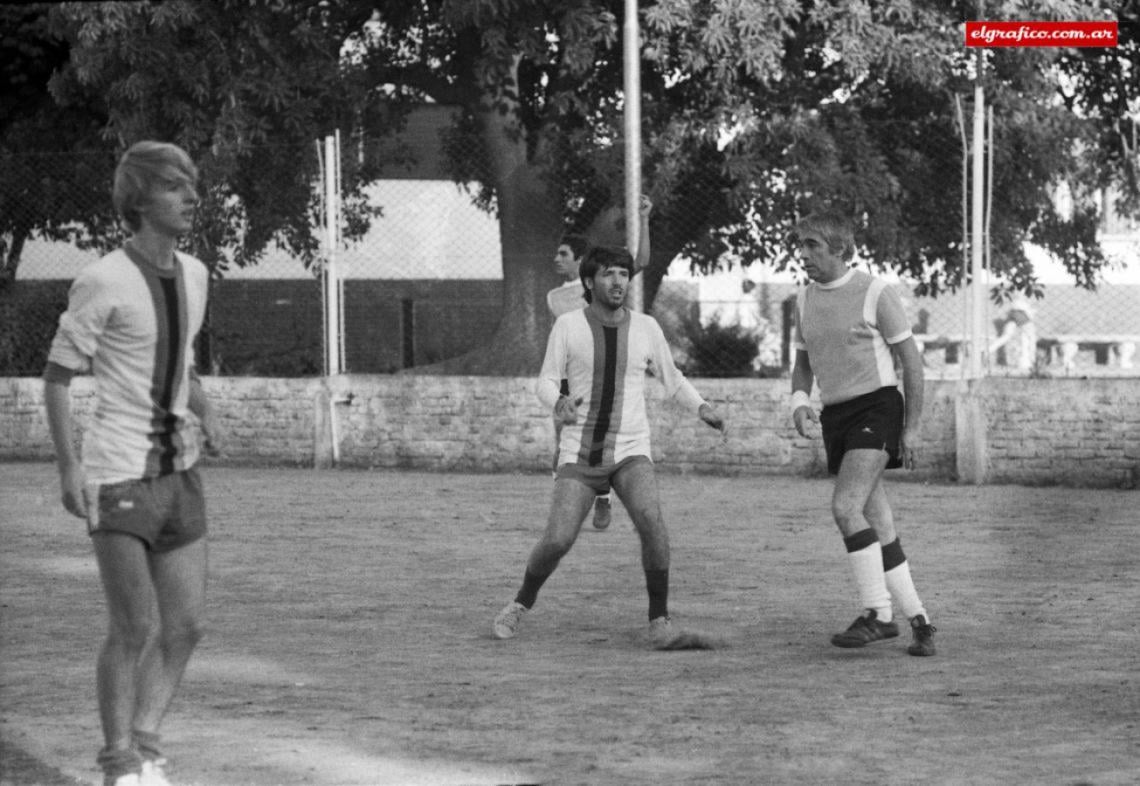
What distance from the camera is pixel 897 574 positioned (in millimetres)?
7996

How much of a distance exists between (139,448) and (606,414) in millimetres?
3144

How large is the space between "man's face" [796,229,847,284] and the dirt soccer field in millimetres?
1400

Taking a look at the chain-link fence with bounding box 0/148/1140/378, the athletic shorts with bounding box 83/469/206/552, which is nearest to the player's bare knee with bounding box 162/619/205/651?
the athletic shorts with bounding box 83/469/206/552

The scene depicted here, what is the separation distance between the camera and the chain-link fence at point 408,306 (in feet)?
58.0

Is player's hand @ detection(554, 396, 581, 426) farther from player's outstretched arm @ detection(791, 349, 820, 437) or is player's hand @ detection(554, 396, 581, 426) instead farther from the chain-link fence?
the chain-link fence

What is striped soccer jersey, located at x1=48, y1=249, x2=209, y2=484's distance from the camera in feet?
16.7

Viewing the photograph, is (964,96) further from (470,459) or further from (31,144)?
(31,144)

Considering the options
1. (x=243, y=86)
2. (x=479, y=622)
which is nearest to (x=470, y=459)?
(x=243, y=86)

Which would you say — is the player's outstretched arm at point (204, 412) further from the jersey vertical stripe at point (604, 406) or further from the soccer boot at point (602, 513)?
the soccer boot at point (602, 513)

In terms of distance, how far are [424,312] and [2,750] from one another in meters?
15.5

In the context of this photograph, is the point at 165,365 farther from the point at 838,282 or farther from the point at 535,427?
the point at 535,427

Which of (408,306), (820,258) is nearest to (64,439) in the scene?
(820,258)

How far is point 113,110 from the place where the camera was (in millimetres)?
19266

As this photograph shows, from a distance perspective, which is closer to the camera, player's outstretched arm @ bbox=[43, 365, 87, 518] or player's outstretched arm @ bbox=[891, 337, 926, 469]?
player's outstretched arm @ bbox=[43, 365, 87, 518]
